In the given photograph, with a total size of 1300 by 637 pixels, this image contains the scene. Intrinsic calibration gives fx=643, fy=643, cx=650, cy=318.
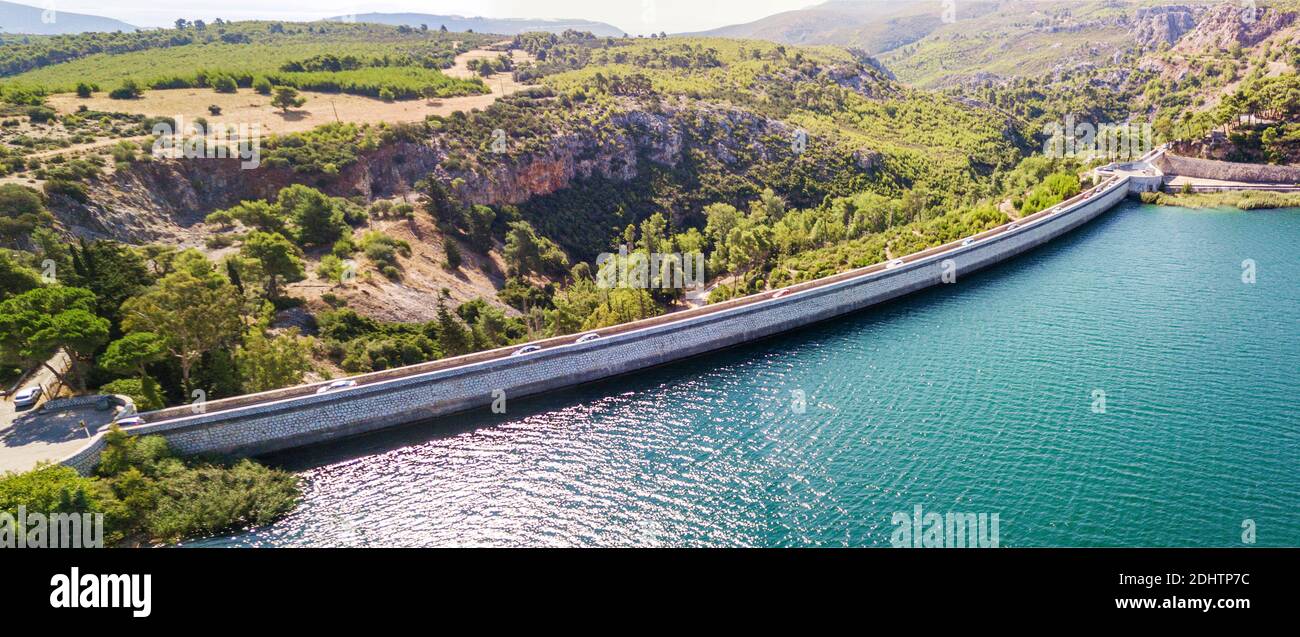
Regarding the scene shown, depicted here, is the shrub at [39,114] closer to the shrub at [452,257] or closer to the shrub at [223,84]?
the shrub at [223,84]

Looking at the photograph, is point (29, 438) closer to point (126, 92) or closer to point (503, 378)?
point (503, 378)

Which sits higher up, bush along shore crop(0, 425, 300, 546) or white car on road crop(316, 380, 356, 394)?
white car on road crop(316, 380, 356, 394)

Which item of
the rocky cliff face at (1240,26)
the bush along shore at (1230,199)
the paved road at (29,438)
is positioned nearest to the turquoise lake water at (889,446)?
the paved road at (29,438)

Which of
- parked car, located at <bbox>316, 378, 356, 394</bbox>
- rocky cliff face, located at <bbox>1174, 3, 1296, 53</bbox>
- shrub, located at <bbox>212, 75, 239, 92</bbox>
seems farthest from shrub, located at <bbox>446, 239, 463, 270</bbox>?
rocky cliff face, located at <bbox>1174, 3, 1296, 53</bbox>

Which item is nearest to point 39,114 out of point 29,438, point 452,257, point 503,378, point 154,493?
point 452,257

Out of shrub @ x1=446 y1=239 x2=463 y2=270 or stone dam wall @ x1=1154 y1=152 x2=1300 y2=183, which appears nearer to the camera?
shrub @ x1=446 y1=239 x2=463 y2=270

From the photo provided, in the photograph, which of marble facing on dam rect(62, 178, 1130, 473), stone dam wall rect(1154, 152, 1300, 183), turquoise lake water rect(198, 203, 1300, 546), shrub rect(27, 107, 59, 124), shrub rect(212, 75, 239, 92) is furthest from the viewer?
shrub rect(212, 75, 239, 92)

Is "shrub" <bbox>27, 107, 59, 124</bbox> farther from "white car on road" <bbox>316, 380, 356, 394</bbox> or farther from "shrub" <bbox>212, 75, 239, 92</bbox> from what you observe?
"white car on road" <bbox>316, 380, 356, 394</bbox>
